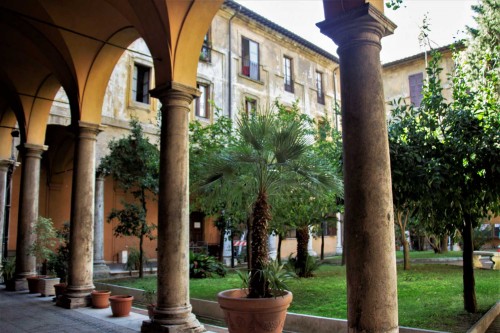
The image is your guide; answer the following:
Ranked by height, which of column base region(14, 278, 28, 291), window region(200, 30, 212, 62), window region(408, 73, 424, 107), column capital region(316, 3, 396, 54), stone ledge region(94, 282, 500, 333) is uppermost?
window region(408, 73, 424, 107)

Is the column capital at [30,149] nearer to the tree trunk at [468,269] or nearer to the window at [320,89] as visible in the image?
the tree trunk at [468,269]

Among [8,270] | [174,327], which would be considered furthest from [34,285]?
[174,327]

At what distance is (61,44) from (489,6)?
8.15 meters

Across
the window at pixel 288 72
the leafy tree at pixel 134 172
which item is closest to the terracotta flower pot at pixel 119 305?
the leafy tree at pixel 134 172

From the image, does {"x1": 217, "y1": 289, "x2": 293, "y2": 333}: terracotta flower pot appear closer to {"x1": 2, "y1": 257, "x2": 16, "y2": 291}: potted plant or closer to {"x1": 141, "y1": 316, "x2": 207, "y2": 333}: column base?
{"x1": 141, "y1": 316, "x2": 207, "y2": 333}: column base

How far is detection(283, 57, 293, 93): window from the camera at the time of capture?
22.6 meters

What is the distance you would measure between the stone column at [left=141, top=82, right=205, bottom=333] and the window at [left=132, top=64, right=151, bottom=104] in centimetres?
1134

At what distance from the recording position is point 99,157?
587 inches

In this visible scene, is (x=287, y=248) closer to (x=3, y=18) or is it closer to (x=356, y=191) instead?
(x=3, y=18)

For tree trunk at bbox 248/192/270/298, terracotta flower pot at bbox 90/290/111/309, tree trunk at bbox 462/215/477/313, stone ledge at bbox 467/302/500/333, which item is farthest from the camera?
terracotta flower pot at bbox 90/290/111/309

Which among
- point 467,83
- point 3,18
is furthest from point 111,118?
point 467,83

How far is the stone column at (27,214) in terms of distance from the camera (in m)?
10.1

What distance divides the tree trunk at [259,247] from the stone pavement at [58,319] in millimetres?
1169

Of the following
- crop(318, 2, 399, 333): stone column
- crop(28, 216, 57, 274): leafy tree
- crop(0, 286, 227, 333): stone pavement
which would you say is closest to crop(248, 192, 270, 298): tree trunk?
crop(0, 286, 227, 333): stone pavement
